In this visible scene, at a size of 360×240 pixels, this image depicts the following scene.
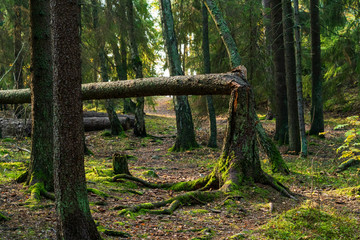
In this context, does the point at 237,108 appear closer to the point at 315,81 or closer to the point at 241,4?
the point at 241,4

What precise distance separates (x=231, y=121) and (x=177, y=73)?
6467 mm

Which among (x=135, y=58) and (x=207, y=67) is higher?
(x=135, y=58)

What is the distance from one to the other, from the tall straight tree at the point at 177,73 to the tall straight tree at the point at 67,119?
8982 mm

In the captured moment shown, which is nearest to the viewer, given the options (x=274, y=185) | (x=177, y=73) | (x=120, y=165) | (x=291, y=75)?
(x=274, y=185)

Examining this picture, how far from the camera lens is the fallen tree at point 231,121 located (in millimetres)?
6363

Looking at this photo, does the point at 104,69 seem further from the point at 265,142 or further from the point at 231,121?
the point at 231,121

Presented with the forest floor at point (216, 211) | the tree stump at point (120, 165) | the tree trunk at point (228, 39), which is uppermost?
the tree trunk at point (228, 39)

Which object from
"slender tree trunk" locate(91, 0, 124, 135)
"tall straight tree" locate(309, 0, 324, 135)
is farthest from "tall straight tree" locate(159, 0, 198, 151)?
"tall straight tree" locate(309, 0, 324, 135)

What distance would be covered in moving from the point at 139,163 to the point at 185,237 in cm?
660

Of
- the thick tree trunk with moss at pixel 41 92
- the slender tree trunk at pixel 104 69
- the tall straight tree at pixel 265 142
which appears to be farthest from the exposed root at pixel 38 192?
the slender tree trunk at pixel 104 69

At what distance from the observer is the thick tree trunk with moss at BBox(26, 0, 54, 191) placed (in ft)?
19.4

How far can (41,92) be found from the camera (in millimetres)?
5902

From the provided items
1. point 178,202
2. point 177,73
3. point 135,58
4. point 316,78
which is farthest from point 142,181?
point 316,78

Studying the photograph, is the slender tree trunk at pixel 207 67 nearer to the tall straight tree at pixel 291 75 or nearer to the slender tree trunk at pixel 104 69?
the tall straight tree at pixel 291 75
